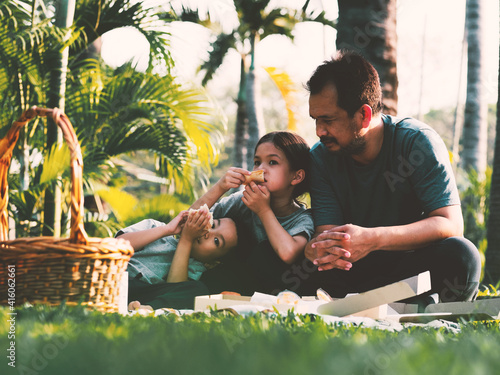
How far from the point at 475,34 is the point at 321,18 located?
11.4 ft

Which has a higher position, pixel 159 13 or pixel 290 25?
pixel 290 25

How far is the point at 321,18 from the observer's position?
504 inches

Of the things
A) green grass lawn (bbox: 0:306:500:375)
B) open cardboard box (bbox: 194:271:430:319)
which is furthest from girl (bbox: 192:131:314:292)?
green grass lawn (bbox: 0:306:500:375)

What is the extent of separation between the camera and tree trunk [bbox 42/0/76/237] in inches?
229

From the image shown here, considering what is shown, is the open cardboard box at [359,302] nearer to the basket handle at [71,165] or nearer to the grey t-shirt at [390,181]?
the basket handle at [71,165]

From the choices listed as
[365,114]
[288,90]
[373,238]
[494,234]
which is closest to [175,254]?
[373,238]

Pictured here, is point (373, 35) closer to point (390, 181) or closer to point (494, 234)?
point (390, 181)

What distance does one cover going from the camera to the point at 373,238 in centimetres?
299

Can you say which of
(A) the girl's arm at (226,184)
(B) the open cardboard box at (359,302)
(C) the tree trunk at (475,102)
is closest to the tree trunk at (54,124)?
(A) the girl's arm at (226,184)

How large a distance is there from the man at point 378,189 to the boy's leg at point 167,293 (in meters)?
0.69

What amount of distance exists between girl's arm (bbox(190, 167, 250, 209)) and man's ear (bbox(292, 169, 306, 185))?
0.37m

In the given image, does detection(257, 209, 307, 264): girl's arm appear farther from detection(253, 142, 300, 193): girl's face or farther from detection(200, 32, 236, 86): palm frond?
detection(200, 32, 236, 86): palm frond

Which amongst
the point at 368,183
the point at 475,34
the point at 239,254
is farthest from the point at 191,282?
the point at 475,34

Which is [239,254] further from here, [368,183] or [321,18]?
[321,18]
